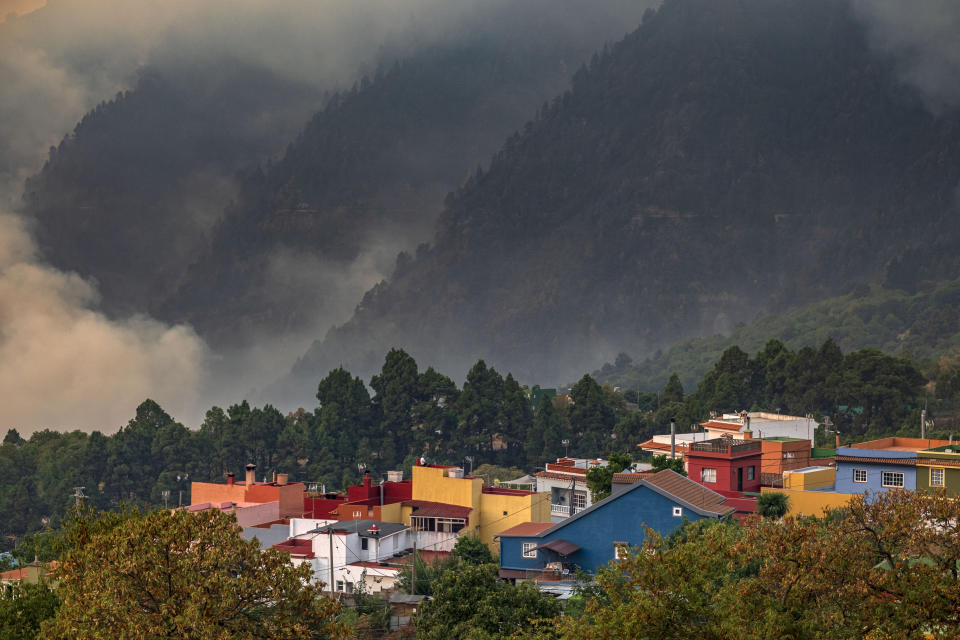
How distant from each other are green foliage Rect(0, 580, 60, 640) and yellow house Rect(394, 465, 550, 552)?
105ft

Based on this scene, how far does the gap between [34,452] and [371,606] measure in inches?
3401

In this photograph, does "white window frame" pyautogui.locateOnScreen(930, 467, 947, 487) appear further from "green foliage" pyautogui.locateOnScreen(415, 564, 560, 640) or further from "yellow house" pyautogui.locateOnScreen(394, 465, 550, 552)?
"green foliage" pyautogui.locateOnScreen(415, 564, 560, 640)

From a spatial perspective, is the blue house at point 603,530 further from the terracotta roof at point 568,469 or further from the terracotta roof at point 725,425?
the terracotta roof at point 725,425

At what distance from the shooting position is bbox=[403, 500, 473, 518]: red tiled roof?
61.5m

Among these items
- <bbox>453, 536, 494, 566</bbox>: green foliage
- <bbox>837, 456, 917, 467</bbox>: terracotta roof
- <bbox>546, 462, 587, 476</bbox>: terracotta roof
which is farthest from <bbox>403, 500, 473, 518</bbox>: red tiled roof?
<bbox>837, 456, 917, 467</bbox>: terracotta roof

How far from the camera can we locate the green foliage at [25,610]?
2920 centimetres

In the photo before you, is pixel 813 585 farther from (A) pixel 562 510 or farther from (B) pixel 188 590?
(A) pixel 562 510

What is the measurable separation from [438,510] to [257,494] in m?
11.8

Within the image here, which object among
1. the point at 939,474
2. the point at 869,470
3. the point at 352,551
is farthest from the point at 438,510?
the point at 939,474

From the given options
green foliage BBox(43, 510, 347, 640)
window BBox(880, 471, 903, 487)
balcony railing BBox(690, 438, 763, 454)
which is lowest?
green foliage BBox(43, 510, 347, 640)

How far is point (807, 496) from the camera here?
5578 cm

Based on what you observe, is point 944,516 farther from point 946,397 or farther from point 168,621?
point 946,397

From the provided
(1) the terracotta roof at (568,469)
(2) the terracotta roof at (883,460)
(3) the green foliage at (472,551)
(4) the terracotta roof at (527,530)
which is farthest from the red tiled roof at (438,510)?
(2) the terracotta roof at (883,460)

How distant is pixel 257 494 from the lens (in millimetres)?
67938
